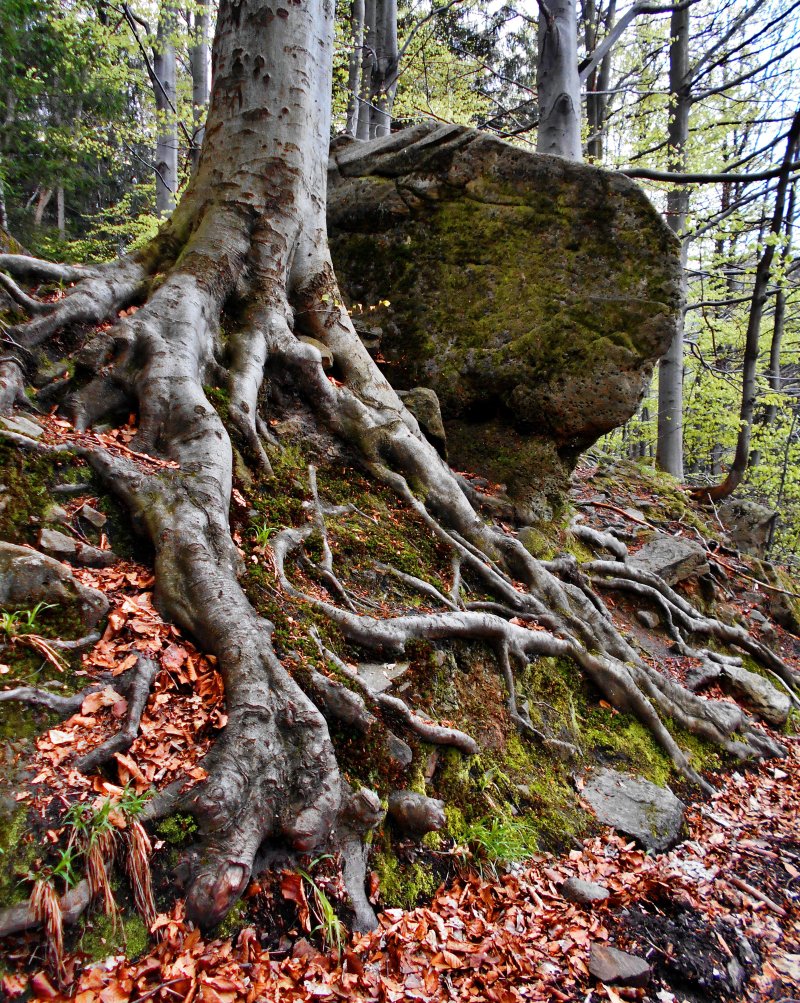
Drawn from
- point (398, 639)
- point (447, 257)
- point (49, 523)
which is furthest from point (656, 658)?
point (49, 523)

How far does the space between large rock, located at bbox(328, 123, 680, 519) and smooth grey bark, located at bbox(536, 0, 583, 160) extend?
1.70 meters

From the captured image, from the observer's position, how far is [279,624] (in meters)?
3.04

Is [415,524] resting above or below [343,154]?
below

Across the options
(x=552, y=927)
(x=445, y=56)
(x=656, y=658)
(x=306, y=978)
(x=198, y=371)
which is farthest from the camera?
(x=445, y=56)

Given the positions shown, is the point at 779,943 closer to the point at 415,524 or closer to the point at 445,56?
the point at 415,524

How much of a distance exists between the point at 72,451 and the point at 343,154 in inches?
242

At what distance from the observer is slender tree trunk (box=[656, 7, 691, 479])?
1177cm

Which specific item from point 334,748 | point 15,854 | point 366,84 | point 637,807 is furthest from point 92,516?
point 366,84

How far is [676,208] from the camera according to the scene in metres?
12.2

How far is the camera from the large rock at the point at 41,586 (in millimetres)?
2521

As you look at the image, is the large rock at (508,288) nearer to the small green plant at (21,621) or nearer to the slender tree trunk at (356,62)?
the small green plant at (21,621)

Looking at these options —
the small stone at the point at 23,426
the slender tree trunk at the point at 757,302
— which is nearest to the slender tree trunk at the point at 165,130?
the small stone at the point at 23,426

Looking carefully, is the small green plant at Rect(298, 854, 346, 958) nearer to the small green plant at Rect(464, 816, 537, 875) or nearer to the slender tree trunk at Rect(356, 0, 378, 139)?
the small green plant at Rect(464, 816, 537, 875)

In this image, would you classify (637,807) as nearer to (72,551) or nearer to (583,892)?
(583,892)
